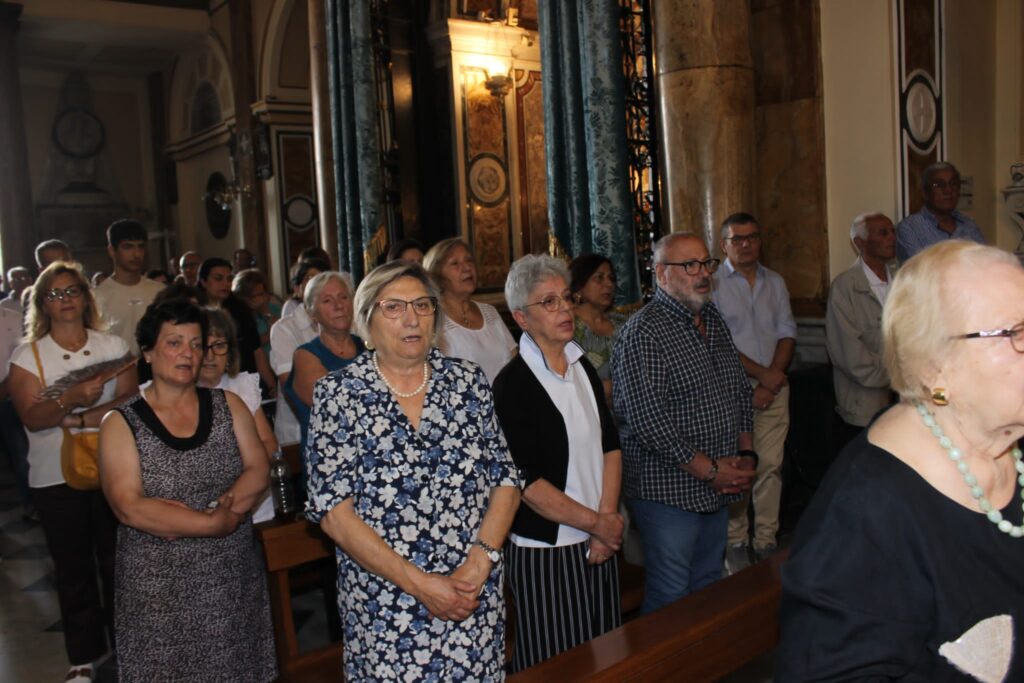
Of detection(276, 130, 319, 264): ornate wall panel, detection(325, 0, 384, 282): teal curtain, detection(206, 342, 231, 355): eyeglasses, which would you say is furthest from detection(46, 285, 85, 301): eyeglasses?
detection(276, 130, 319, 264): ornate wall panel

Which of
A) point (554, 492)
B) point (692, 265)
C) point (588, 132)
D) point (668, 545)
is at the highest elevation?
point (588, 132)

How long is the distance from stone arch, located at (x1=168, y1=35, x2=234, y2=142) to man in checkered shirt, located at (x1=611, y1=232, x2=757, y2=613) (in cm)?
1028

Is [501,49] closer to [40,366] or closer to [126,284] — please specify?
[126,284]

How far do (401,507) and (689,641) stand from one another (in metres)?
0.78

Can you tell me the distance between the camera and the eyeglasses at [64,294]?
340 centimetres

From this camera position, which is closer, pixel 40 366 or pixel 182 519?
pixel 182 519

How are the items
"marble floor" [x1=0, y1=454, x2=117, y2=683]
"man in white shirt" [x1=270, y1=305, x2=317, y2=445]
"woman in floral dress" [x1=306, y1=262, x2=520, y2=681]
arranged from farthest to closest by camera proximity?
"man in white shirt" [x1=270, y1=305, x2=317, y2=445] < "marble floor" [x1=0, y1=454, x2=117, y2=683] < "woman in floral dress" [x1=306, y1=262, x2=520, y2=681]

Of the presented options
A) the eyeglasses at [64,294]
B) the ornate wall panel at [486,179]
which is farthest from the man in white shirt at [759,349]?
the ornate wall panel at [486,179]

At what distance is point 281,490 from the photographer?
3152 mm

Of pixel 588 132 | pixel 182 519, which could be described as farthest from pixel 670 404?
pixel 588 132

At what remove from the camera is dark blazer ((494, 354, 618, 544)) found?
251cm

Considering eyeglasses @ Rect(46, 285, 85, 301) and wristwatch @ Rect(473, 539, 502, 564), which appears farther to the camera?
eyeglasses @ Rect(46, 285, 85, 301)

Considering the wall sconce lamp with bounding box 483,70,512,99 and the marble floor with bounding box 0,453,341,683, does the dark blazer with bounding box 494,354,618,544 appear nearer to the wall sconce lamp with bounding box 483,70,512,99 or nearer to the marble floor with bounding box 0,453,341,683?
the marble floor with bounding box 0,453,341,683

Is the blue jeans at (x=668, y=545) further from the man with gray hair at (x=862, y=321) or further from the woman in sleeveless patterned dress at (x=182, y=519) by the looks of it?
the man with gray hair at (x=862, y=321)
